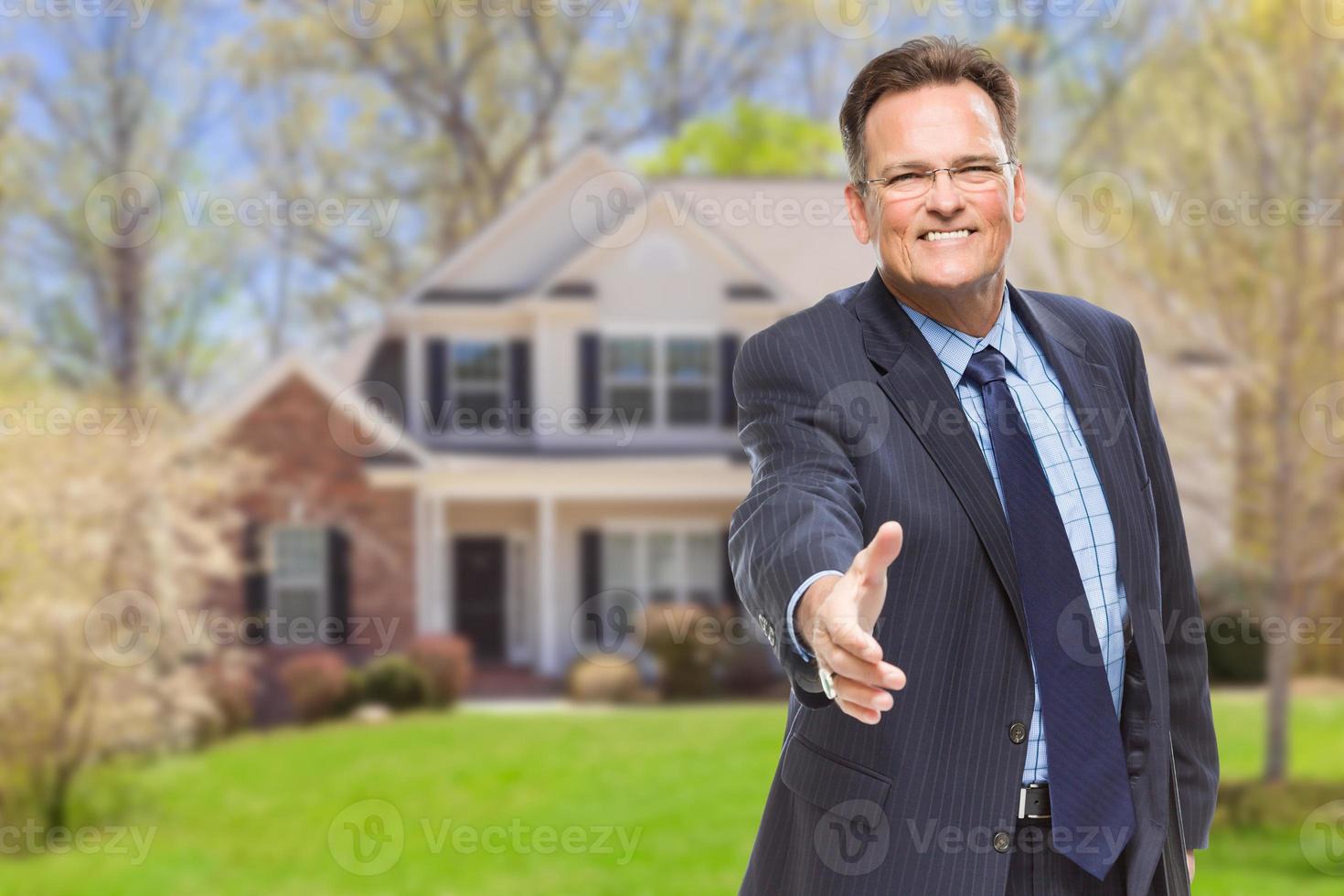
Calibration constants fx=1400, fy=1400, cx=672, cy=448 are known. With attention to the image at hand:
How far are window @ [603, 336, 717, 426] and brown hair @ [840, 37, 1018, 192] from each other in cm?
1629

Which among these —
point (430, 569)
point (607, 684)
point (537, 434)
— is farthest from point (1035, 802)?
point (537, 434)

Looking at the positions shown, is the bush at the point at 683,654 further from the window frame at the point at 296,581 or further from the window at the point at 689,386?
the window frame at the point at 296,581

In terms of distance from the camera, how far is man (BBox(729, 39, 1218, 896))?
197 cm

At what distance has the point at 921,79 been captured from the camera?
6.90 ft

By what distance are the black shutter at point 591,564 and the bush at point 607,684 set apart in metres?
1.66

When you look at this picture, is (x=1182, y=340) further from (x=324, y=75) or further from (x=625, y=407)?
(x=324, y=75)

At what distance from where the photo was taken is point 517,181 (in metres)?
24.2

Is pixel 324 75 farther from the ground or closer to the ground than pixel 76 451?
farther from the ground

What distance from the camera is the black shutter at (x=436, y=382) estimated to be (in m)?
18.7

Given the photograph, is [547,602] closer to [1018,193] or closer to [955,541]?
[1018,193]

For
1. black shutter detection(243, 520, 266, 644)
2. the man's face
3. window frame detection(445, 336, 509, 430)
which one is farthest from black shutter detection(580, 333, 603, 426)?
the man's face

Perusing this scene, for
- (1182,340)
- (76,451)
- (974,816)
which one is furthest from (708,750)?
(974,816)

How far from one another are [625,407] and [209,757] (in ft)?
22.8

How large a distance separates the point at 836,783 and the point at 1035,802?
0.30m
